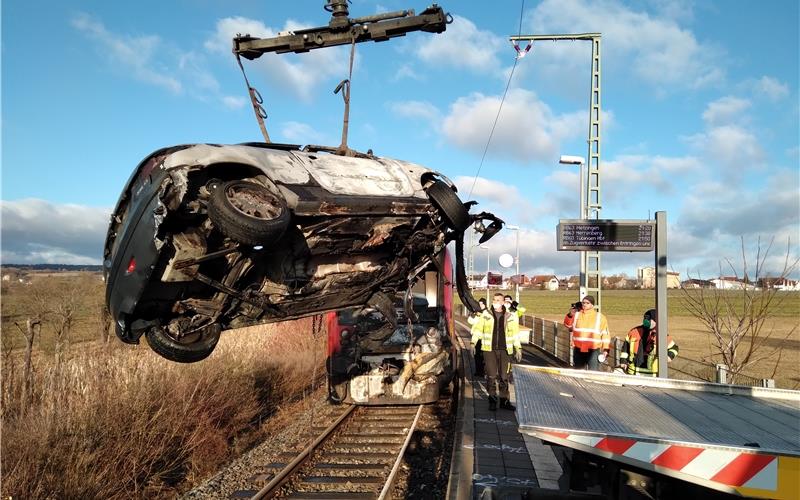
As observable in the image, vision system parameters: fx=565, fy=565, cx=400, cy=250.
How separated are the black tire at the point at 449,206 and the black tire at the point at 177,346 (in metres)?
2.49

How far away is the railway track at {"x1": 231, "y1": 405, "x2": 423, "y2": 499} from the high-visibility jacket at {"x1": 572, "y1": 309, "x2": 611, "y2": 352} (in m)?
2.93

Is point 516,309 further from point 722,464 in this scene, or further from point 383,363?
point 722,464

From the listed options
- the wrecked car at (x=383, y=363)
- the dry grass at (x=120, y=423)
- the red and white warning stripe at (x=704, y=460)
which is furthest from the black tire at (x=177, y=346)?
the wrecked car at (x=383, y=363)

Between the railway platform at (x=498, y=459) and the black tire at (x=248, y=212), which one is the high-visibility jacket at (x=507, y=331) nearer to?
the railway platform at (x=498, y=459)

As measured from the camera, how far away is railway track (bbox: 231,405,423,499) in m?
5.83

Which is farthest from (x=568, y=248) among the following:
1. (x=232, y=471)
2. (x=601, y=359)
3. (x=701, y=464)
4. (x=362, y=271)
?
(x=701, y=464)

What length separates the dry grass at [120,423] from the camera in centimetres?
543

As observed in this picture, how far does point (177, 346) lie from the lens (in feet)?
15.9

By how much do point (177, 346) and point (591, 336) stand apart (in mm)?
6478

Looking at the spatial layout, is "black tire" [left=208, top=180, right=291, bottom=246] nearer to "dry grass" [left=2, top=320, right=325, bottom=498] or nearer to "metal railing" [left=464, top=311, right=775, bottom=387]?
"dry grass" [left=2, top=320, right=325, bottom=498]

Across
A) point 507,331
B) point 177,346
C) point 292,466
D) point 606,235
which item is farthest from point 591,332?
point 177,346

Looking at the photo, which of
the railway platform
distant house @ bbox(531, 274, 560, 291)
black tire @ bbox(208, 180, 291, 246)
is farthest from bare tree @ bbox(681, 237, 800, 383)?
distant house @ bbox(531, 274, 560, 291)

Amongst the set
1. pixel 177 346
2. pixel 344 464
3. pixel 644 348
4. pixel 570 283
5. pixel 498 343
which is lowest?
pixel 344 464

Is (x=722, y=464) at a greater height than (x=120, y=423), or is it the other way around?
(x=722, y=464)
